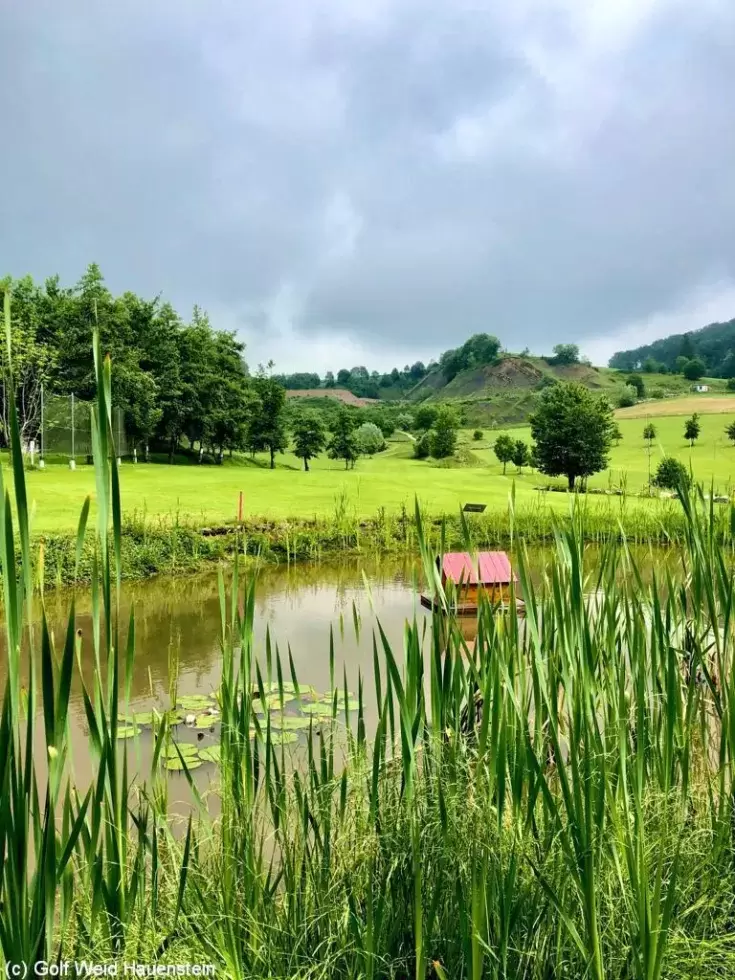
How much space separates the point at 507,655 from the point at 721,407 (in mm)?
61897

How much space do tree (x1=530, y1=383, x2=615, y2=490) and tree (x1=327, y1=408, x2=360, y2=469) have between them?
15.8 m

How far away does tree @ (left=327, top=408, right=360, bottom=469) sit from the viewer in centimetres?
4803

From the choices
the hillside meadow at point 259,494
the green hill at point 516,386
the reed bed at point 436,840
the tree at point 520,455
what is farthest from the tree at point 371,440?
the reed bed at point 436,840

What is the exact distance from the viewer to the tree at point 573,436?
1308 inches

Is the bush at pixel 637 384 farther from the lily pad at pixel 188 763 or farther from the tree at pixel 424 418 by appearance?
the lily pad at pixel 188 763

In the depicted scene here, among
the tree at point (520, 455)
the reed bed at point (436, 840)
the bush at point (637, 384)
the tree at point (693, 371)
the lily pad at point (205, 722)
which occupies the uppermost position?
the tree at point (693, 371)

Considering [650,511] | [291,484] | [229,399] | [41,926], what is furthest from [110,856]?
[229,399]

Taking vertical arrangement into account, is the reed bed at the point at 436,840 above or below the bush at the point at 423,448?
below

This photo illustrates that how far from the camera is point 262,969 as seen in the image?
66.4 inches

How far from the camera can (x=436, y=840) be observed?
181 cm

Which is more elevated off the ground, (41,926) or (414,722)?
(414,722)

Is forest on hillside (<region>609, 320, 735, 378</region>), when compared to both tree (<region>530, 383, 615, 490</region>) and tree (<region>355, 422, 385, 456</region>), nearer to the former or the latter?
tree (<region>355, 422, 385, 456</region>)

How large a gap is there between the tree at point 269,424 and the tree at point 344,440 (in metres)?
3.62

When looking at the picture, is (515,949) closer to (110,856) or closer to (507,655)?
(507,655)
